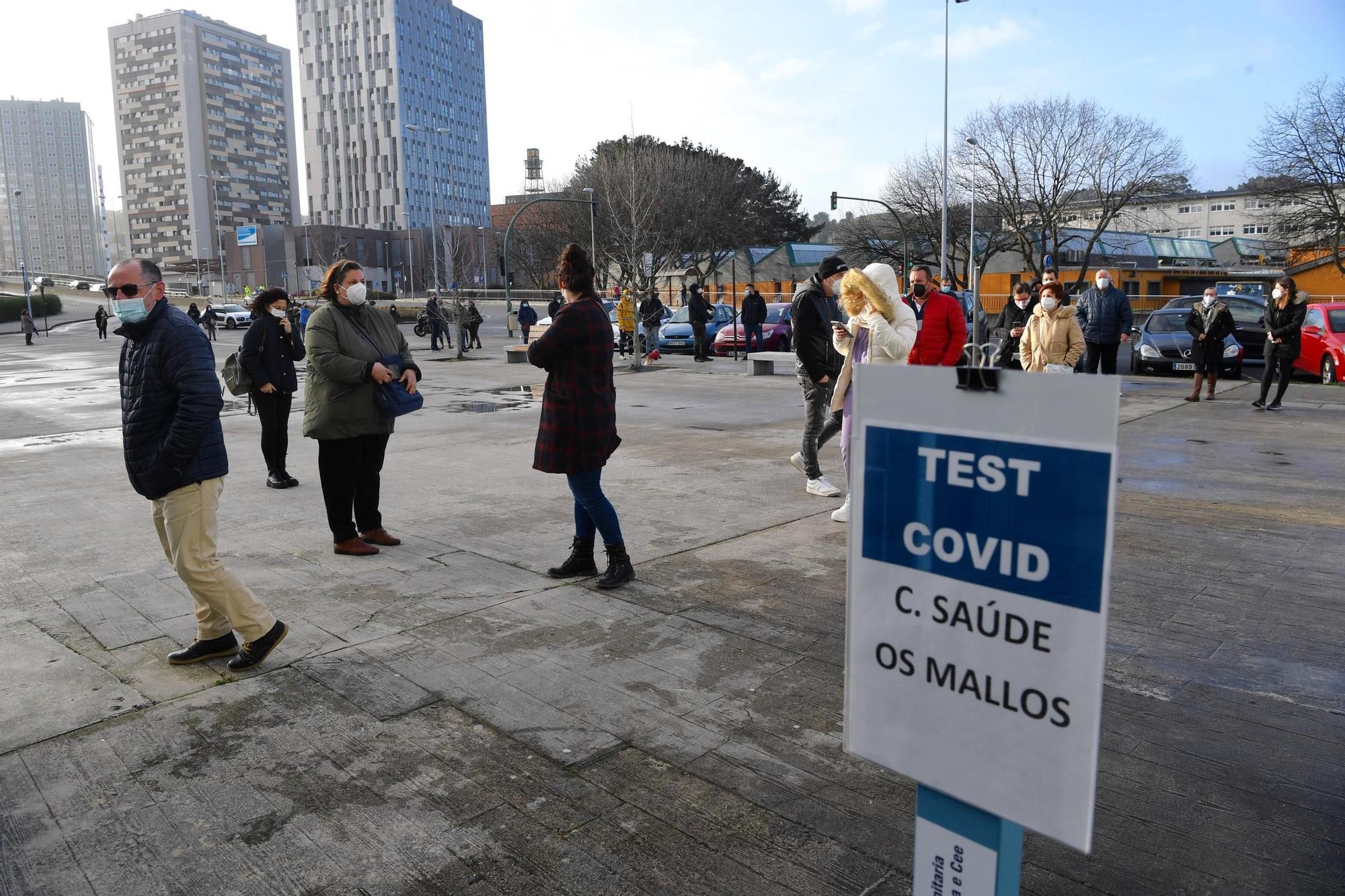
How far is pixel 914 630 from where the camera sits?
1.83 m

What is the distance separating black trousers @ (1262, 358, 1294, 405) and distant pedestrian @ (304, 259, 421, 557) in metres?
11.3

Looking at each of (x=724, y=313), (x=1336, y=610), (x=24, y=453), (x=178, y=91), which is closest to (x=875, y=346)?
(x=1336, y=610)

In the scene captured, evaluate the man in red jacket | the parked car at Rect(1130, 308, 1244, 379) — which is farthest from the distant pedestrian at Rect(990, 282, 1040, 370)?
the man in red jacket

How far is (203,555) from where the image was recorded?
420 centimetres

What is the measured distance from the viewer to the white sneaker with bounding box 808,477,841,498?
776cm

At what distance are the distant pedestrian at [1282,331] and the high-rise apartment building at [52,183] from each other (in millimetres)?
203902

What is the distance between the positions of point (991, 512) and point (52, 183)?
220355 mm

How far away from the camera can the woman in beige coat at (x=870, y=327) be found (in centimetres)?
668

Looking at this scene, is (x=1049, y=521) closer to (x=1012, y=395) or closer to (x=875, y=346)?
(x=1012, y=395)

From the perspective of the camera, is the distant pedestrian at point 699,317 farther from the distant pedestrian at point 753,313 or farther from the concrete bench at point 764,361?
the concrete bench at point 764,361

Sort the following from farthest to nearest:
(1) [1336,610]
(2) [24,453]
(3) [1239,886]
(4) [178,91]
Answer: (4) [178,91] → (2) [24,453] → (1) [1336,610] → (3) [1239,886]

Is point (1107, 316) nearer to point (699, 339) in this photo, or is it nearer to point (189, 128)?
point (699, 339)

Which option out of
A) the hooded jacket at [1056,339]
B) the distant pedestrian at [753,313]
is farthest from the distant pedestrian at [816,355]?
the distant pedestrian at [753,313]

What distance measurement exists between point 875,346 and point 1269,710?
139 inches
